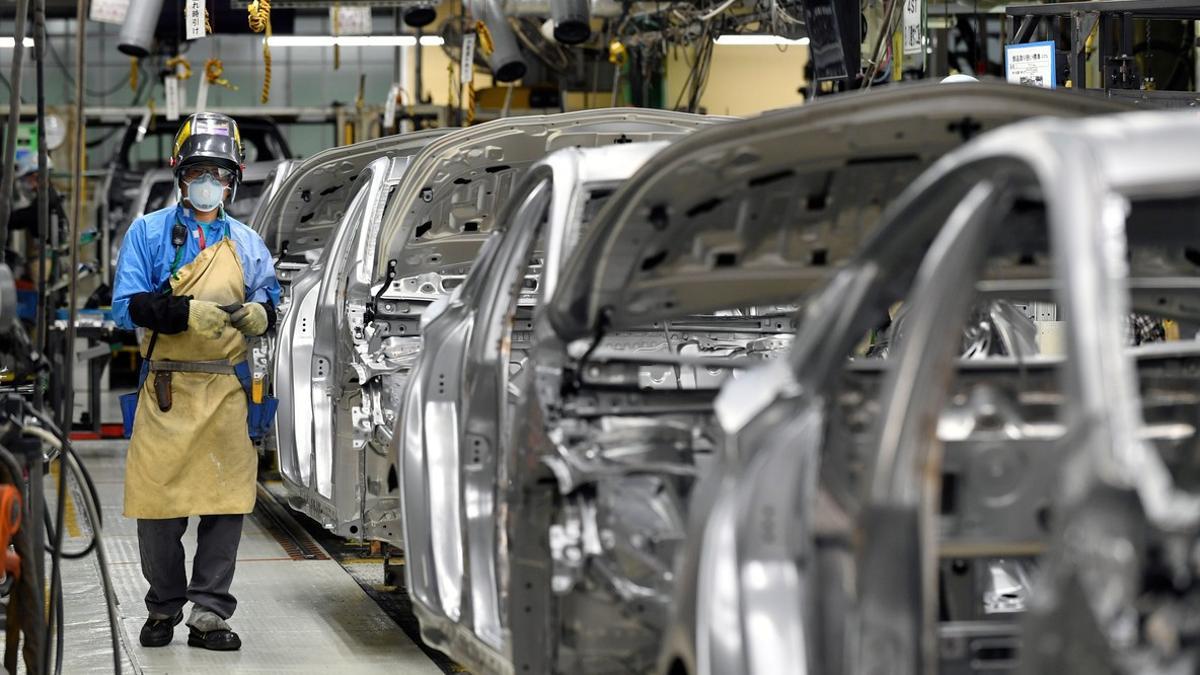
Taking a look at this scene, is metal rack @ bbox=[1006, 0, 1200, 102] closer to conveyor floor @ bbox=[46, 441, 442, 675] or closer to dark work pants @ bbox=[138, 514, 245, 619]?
conveyor floor @ bbox=[46, 441, 442, 675]

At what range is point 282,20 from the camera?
77.5ft

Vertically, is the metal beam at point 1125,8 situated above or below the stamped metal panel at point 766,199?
above

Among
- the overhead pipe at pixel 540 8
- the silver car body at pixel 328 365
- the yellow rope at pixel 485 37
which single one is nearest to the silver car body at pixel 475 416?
the silver car body at pixel 328 365

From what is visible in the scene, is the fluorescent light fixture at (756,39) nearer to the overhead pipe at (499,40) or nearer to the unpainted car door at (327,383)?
the overhead pipe at (499,40)

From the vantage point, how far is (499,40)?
14.6 m

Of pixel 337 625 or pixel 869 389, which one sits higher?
pixel 869 389

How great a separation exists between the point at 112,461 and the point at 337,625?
6141 millimetres

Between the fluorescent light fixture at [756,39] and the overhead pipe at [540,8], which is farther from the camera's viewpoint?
the fluorescent light fixture at [756,39]

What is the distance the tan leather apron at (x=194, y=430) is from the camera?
7066 mm

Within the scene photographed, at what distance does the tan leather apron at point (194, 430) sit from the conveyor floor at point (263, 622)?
1.81 ft

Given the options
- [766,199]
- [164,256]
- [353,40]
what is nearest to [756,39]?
[353,40]

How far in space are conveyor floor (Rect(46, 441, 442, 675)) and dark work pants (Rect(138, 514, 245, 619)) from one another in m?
0.18

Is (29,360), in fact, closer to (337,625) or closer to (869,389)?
(869,389)

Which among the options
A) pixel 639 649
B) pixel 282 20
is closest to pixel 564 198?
pixel 639 649
